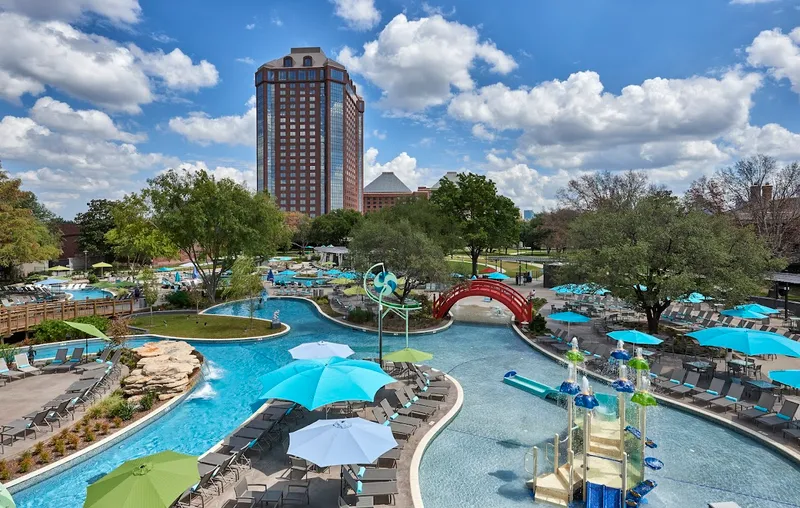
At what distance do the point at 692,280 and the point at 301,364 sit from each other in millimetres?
17356

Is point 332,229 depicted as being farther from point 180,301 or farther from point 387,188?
point 387,188

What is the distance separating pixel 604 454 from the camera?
10266 mm

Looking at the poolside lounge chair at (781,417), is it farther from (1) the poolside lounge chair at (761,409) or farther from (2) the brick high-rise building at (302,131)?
(2) the brick high-rise building at (302,131)

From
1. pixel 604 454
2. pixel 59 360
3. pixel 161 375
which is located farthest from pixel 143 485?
pixel 59 360

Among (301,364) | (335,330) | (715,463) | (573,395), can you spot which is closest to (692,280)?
(715,463)

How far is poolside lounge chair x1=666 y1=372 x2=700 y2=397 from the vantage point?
15.2 meters

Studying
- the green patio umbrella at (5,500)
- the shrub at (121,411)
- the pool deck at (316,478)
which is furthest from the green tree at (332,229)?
the green patio umbrella at (5,500)

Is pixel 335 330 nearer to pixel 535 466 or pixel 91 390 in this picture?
pixel 91 390

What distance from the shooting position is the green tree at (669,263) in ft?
64.7

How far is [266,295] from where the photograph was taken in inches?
1588

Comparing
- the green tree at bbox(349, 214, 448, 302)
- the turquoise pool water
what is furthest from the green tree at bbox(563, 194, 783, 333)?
the green tree at bbox(349, 214, 448, 302)

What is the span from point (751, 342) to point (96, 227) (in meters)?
73.3

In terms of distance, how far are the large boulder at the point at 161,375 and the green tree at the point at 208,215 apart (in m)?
16.1

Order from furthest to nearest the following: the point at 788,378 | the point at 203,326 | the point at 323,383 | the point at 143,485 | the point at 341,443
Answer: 1. the point at 203,326
2. the point at 788,378
3. the point at 323,383
4. the point at 341,443
5. the point at 143,485
